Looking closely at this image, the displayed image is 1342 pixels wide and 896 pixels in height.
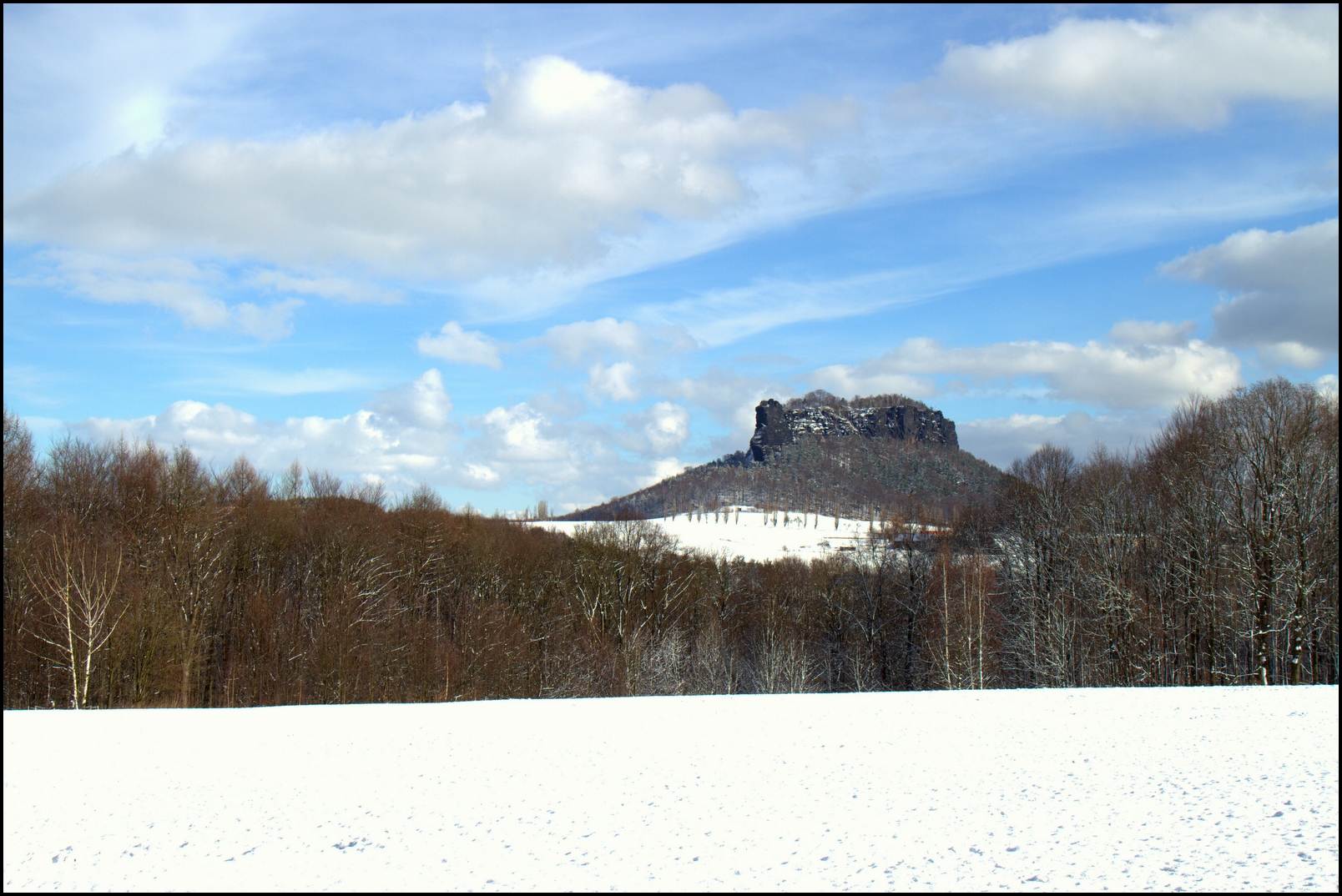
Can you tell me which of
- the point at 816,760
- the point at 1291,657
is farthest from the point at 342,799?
the point at 1291,657

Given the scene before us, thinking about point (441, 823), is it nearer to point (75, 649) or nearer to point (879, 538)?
point (75, 649)

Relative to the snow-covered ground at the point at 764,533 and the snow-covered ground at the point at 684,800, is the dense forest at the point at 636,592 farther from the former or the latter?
the snow-covered ground at the point at 764,533

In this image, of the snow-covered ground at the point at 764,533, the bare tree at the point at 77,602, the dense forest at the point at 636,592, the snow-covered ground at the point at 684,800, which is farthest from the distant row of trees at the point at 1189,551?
the snow-covered ground at the point at 764,533

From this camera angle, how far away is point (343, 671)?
3984 cm

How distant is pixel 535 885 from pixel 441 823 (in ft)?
8.64

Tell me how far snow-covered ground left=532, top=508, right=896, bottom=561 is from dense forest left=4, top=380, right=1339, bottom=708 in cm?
3562

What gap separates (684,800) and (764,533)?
135044 millimetres

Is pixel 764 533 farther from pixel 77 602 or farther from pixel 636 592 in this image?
pixel 77 602

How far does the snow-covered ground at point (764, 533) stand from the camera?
111438mm

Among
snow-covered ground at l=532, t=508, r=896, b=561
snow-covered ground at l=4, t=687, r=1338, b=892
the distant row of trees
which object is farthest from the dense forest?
snow-covered ground at l=532, t=508, r=896, b=561

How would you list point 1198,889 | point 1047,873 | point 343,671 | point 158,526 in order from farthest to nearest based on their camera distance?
point 158,526, point 343,671, point 1047,873, point 1198,889

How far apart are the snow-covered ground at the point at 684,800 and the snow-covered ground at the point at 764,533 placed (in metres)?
75.4

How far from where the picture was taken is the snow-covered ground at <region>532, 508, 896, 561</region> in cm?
11144

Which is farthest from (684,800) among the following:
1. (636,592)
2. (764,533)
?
(764,533)
